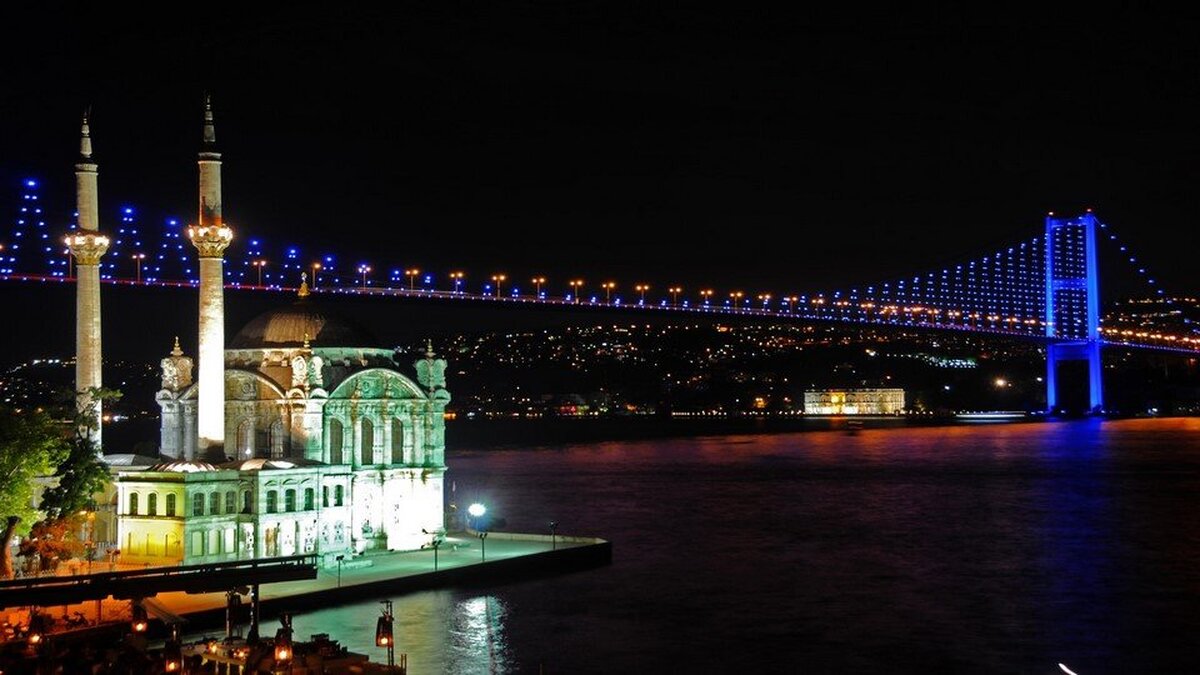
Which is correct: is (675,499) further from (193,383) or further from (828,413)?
(828,413)

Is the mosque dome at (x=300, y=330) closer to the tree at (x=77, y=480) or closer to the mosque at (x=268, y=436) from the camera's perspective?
the mosque at (x=268, y=436)

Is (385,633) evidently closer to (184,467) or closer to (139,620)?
(139,620)

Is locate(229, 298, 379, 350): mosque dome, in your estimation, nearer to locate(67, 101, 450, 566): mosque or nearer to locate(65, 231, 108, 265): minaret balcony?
locate(67, 101, 450, 566): mosque

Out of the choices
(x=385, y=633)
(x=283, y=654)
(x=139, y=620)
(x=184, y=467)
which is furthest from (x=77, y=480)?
(x=283, y=654)

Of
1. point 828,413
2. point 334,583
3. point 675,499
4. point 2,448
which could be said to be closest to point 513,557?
point 334,583

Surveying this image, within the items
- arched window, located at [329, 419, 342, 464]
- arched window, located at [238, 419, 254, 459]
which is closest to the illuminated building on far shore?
arched window, located at [329, 419, 342, 464]

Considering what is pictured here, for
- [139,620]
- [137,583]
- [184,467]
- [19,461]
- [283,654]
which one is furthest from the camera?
[184,467]
